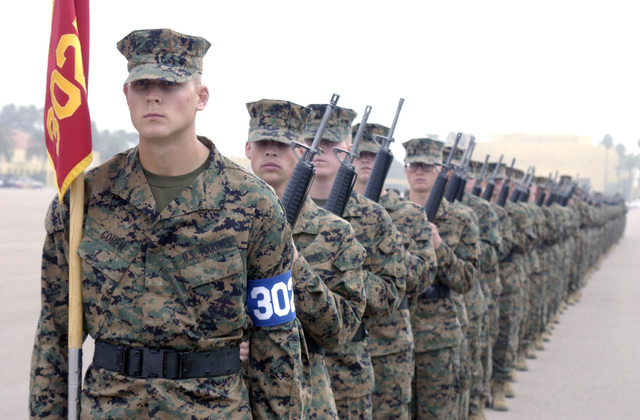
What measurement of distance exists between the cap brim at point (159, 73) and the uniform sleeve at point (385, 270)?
200cm

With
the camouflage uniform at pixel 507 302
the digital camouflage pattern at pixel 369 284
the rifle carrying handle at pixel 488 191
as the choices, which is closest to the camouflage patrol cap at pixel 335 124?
the digital camouflage pattern at pixel 369 284

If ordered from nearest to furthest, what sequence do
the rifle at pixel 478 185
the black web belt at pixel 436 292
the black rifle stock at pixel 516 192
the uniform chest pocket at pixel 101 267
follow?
the uniform chest pocket at pixel 101 267, the black web belt at pixel 436 292, the rifle at pixel 478 185, the black rifle stock at pixel 516 192

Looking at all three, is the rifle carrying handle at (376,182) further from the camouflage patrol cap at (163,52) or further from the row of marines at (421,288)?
the camouflage patrol cap at (163,52)

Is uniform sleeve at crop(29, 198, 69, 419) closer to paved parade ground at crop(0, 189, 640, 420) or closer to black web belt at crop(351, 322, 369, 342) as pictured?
black web belt at crop(351, 322, 369, 342)

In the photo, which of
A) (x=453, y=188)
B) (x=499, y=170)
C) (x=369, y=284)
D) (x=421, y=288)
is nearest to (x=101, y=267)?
(x=369, y=284)

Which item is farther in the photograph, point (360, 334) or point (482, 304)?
point (482, 304)

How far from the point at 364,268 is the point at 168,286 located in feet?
6.78

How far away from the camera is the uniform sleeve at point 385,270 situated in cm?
434

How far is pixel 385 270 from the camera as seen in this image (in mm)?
4449

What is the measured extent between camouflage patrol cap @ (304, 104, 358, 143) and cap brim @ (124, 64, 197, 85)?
196 centimetres

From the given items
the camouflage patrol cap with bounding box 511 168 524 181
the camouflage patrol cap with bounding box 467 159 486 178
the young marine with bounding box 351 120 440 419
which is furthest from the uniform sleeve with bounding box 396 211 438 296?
the camouflage patrol cap with bounding box 511 168 524 181

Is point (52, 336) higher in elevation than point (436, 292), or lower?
Result: higher

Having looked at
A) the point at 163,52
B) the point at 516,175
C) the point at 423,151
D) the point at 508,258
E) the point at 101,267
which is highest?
the point at 163,52

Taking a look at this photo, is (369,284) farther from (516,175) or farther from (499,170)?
(516,175)
